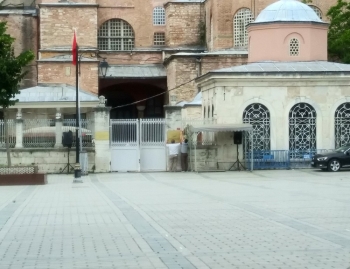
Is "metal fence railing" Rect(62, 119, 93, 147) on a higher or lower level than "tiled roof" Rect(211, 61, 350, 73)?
lower

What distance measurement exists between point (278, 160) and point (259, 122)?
1.83 meters

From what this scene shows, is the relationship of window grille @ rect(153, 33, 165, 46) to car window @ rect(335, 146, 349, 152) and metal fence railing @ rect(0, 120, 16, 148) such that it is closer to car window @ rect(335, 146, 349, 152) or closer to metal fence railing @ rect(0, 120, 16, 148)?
metal fence railing @ rect(0, 120, 16, 148)

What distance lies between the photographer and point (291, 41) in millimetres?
44062

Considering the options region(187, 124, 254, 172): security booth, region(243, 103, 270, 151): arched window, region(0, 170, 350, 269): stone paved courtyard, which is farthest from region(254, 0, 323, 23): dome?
region(0, 170, 350, 269): stone paved courtyard

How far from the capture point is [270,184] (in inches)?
1165

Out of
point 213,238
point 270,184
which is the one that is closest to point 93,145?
point 270,184

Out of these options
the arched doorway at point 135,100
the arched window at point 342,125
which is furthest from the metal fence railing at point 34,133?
the arched doorway at point 135,100

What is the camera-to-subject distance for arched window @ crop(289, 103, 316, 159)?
40.3 metres

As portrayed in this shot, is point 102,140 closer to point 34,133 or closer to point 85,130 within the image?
point 85,130

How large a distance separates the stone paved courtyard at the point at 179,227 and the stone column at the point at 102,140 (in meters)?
11.2

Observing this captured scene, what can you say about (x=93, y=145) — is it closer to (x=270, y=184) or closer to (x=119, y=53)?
(x=270, y=184)

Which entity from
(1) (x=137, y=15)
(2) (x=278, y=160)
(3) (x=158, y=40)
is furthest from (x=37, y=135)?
(3) (x=158, y=40)

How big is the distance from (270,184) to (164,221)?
1248 centimetres

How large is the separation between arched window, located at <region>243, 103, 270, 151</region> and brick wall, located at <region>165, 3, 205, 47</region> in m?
21.4
